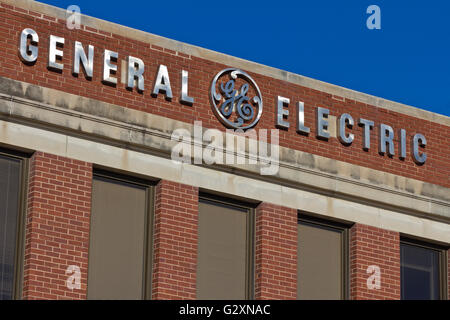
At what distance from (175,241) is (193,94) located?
10.7 feet

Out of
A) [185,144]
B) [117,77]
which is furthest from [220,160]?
[117,77]

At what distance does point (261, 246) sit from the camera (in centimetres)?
2830

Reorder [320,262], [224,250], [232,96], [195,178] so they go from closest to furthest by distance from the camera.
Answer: [195,178], [224,250], [232,96], [320,262]

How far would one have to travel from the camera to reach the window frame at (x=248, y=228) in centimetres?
2816

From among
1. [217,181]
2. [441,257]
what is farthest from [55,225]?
[441,257]

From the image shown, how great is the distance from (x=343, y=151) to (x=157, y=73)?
189 inches

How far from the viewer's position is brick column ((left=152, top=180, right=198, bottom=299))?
26875 millimetres

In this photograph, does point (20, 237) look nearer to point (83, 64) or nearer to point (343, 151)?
point (83, 64)

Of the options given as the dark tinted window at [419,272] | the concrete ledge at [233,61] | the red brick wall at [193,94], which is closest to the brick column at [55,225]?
the red brick wall at [193,94]

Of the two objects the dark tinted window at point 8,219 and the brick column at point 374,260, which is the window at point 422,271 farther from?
the dark tinted window at point 8,219

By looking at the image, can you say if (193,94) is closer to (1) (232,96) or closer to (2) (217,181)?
(1) (232,96)

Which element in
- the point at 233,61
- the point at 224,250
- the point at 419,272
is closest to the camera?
the point at 224,250

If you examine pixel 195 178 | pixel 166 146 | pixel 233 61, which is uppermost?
pixel 233 61

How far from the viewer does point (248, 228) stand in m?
28.6
